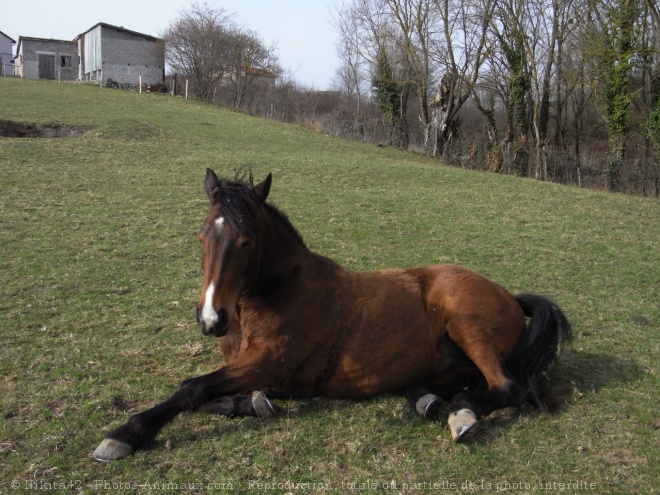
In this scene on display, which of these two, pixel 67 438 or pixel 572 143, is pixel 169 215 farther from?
pixel 572 143

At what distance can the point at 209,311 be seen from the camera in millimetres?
3535

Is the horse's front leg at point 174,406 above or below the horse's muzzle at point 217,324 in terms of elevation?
below

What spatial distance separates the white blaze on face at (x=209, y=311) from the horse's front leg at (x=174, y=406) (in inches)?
29.2

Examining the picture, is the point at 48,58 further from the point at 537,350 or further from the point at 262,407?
the point at 537,350

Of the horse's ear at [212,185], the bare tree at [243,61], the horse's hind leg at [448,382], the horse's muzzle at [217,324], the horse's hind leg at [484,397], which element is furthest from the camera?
the bare tree at [243,61]

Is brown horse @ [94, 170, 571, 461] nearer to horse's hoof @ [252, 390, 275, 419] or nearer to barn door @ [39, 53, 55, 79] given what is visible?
horse's hoof @ [252, 390, 275, 419]

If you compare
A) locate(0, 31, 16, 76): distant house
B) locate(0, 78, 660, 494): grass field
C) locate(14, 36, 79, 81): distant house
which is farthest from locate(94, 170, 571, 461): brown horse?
locate(0, 31, 16, 76): distant house

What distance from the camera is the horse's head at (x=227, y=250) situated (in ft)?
11.7

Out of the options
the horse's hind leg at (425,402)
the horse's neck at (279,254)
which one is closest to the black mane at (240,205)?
the horse's neck at (279,254)

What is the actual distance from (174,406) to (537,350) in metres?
2.93

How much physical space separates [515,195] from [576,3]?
1857 cm

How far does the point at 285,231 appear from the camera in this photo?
475 centimetres

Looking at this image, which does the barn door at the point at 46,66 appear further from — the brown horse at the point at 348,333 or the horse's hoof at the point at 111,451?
the horse's hoof at the point at 111,451

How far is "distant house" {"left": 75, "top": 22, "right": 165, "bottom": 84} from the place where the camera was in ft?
170
